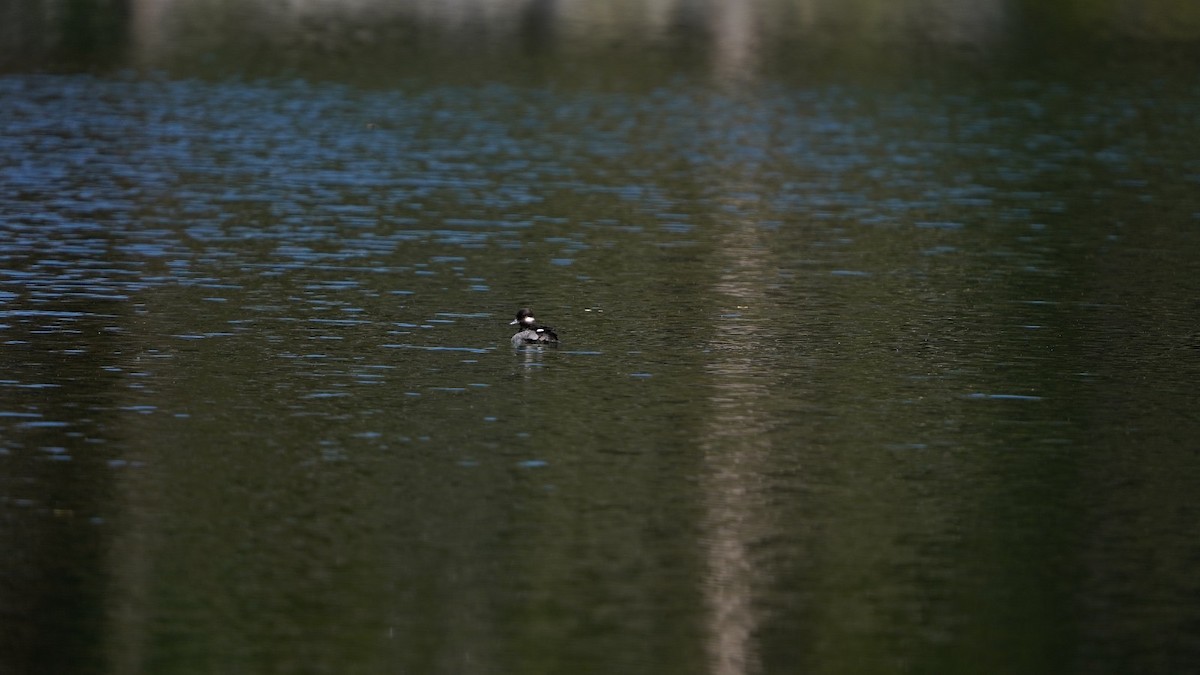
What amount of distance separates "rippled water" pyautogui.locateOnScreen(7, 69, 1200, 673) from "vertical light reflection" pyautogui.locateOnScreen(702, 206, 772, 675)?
0.08m

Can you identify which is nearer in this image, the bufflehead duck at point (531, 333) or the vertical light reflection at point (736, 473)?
the vertical light reflection at point (736, 473)

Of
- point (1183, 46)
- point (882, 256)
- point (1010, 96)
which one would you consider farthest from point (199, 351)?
point (1183, 46)

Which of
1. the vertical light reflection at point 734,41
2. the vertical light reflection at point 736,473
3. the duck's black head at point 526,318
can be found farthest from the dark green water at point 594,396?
the vertical light reflection at point 734,41

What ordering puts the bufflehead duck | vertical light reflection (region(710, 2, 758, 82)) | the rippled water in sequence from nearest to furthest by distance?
the rippled water, the bufflehead duck, vertical light reflection (region(710, 2, 758, 82))

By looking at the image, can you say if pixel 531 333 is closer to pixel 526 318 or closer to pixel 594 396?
pixel 526 318

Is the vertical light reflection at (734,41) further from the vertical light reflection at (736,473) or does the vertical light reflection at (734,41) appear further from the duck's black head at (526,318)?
the duck's black head at (526,318)

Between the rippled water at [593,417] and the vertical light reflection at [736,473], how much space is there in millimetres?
79

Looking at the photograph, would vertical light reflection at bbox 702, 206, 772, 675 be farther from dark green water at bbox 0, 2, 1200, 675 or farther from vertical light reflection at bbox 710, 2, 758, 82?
vertical light reflection at bbox 710, 2, 758, 82

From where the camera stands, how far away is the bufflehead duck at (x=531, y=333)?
1324 inches

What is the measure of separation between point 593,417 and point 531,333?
194 inches

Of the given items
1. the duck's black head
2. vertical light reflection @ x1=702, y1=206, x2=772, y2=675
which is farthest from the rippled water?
the duck's black head

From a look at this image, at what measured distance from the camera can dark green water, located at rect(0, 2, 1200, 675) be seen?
20.6 metres

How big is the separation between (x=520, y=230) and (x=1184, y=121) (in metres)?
32.9

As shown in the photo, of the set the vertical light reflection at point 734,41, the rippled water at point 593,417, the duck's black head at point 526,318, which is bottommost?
the vertical light reflection at point 734,41
